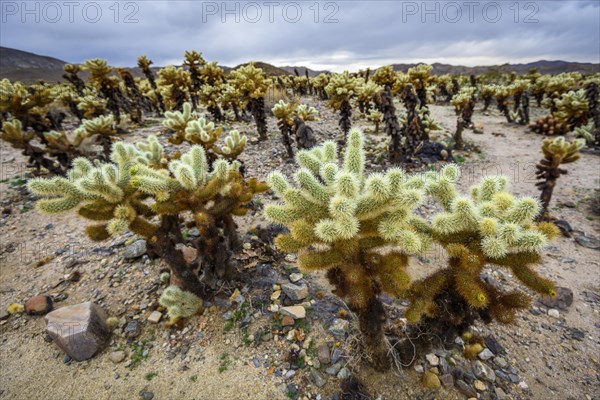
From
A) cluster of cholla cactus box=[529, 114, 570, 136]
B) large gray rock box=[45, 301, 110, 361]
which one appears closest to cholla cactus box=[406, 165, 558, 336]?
large gray rock box=[45, 301, 110, 361]

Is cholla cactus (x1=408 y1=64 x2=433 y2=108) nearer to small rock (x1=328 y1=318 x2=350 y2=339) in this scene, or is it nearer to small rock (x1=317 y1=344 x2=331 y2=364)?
small rock (x1=328 y1=318 x2=350 y2=339)

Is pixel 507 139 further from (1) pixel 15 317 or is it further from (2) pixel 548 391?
(1) pixel 15 317

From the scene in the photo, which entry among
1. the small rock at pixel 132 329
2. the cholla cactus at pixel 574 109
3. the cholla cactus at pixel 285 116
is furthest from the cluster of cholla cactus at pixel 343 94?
the cholla cactus at pixel 574 109

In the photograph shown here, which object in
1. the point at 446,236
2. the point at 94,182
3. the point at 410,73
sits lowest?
the point at 446,236

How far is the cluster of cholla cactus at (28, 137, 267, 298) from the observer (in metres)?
3.04

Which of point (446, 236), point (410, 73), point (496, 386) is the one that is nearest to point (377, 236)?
point (446, 236)

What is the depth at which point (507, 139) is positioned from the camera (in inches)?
514

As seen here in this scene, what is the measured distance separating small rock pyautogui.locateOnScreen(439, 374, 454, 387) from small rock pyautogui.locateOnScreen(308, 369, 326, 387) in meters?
1.30

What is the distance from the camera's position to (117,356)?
3.50 metres

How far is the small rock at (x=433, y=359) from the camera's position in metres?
3.20

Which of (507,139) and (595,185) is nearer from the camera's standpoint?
(595,185)

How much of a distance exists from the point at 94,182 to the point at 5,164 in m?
10.4

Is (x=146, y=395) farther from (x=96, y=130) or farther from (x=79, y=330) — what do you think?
(x=96, y=130)

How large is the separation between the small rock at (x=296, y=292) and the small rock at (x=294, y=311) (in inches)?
A: 8.3
